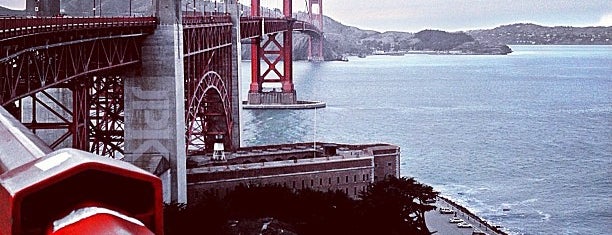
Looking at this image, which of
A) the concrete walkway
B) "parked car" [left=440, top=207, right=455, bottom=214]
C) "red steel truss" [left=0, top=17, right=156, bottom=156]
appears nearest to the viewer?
"red steel truss" [left=0, top=17, right=156, bottom=156]

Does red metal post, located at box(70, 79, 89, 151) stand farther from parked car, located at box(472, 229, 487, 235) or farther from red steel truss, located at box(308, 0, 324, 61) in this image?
red steel truss, located at box(308, 0, 324, 61)

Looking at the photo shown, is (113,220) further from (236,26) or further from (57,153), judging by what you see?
(236,26)

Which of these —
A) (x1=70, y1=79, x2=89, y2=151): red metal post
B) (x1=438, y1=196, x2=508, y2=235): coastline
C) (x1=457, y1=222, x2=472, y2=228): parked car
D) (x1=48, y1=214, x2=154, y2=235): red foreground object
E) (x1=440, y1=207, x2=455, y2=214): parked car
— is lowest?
(x1=438, y1=196, x2=508, y2=235): coastline

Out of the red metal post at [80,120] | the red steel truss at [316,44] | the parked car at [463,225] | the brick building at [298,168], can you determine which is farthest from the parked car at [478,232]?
the red steel truss at [316,44]

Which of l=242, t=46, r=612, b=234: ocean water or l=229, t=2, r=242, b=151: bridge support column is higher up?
l=229, t=2, r=242, b=151: bridge support column

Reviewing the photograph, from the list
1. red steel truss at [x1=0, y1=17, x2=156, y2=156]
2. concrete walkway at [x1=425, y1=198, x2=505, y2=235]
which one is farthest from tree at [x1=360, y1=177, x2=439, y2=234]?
red steel truss at [x1=0, y1=17, x2=156, y2=156]

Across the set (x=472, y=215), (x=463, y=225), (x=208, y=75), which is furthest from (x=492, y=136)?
(x=208, y=75)

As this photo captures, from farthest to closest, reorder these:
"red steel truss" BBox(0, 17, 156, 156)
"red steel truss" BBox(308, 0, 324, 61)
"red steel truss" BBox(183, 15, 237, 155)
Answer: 1. "red steel truss" BBox(308, 0, 324, 61)
2. "red steel truss" BBox(183, 15, 237, 155)
3. "red steel truss" BBox(0, 17, 156, 156)
